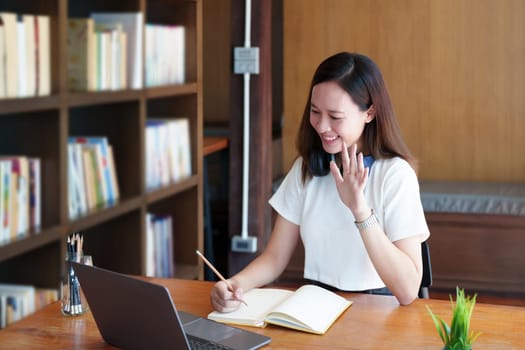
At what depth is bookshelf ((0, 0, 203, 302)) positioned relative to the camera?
2805mm

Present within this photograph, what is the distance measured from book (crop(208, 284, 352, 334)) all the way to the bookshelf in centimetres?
95

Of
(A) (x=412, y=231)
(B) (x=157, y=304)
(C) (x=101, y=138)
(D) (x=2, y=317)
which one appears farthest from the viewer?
(C) (x=101, y=138)

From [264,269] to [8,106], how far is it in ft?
3.04

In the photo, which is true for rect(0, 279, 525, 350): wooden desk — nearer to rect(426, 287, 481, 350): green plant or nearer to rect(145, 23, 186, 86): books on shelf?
rect(426, 287, 481, 350): green plant

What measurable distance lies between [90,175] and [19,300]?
61cm

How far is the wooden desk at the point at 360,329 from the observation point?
5.87 feet

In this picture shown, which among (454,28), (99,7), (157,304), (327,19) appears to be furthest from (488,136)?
(157,304)

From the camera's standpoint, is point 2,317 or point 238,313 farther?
point 2,317

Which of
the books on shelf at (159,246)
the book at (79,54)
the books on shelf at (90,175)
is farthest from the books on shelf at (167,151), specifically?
the book at (79,54)

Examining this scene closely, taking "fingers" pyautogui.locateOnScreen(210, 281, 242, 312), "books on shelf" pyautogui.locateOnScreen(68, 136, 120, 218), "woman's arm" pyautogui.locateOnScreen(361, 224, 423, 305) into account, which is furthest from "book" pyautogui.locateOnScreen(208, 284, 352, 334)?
"books on shelf" pyautogui.locateOnScreen(68, 136, 120, 218)

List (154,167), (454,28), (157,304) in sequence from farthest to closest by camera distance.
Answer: (454,28) → (154,167) → (157,304)

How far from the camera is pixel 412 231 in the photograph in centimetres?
225

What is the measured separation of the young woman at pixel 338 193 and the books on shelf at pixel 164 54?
135 cm

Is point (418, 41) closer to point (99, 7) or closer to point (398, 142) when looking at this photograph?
point (99, 7)
